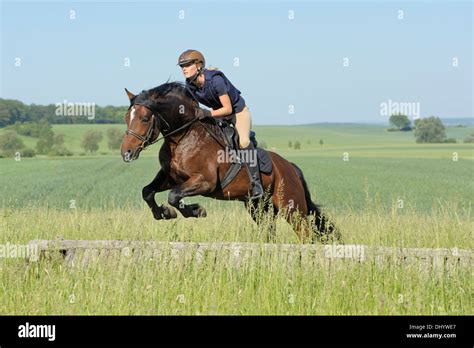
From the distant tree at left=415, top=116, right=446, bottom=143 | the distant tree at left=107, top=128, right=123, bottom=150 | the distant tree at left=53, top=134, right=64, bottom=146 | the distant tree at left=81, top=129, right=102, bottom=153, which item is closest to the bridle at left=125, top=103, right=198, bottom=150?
the distant tree at left=107, top=128, right=123, bottom=150

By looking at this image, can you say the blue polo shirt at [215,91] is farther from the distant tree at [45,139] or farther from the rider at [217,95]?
the distant tree at [45,139]

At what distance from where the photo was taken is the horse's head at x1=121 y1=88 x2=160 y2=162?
8.74 m

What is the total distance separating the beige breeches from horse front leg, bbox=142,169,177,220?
1.10 meters

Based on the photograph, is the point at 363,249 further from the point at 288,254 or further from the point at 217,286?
the point at 217,286

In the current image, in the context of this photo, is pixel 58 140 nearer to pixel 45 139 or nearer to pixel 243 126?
pixel 45 139

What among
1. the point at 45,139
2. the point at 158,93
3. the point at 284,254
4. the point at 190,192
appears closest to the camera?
the point at 284,254

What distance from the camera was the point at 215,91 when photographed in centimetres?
942

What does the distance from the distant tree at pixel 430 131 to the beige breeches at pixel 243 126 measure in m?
86.9

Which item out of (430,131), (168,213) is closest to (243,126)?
(168,213)

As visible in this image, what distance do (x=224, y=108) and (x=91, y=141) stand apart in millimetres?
66435

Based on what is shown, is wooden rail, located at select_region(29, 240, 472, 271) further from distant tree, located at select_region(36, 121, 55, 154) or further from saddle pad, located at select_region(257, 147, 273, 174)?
distant tree, located at select_region(36, 121, 55, 154)
